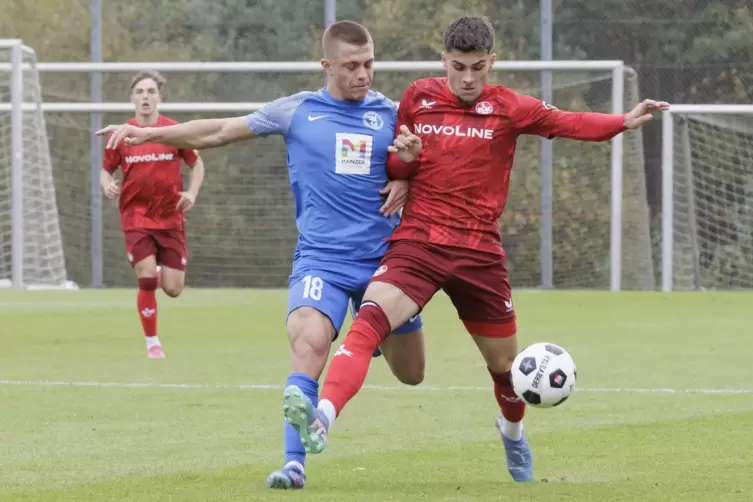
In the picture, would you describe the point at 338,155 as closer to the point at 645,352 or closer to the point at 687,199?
the point at 645,352

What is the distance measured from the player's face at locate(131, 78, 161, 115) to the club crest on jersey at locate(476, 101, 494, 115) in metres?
6.20

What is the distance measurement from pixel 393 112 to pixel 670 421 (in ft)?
8.63

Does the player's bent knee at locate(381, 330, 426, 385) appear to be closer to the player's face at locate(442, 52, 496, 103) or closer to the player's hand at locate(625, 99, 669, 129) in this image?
the player's face at locate(442, 52, 496, 103)

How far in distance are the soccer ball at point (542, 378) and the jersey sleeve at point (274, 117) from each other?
4.75 feet

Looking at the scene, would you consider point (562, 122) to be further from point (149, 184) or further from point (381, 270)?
point (149, 184)

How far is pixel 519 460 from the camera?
6.67 meters

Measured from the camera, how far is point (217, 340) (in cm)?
1396

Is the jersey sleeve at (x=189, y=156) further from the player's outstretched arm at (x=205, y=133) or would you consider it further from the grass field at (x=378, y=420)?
the player's outstretched arm at (x=205, y=133)

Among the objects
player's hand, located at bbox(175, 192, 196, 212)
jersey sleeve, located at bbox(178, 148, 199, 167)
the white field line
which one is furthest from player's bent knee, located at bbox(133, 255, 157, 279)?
the white field line

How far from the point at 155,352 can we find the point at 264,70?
9926 mm

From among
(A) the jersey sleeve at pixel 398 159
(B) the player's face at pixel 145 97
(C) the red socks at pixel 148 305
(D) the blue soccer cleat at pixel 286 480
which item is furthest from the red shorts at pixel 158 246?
(D) the blue soccer cleat at pixel 286 480

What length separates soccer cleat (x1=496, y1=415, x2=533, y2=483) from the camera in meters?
6.62

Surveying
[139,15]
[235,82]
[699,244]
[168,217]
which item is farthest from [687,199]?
[168,217]

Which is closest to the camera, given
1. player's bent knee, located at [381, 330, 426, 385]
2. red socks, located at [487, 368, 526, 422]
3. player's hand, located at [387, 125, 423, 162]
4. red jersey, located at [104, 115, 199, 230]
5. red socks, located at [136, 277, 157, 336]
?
player's hand, located at [387, 125, 423, 162]
